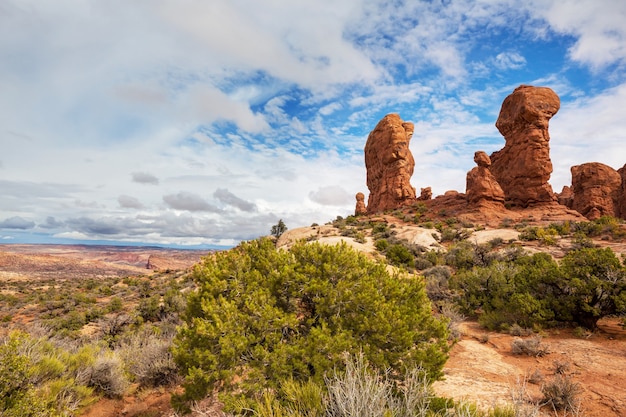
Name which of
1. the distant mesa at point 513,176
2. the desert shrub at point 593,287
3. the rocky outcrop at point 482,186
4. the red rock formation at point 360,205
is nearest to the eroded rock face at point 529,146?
the distant mesa at point 513,176

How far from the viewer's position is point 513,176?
3794 cm

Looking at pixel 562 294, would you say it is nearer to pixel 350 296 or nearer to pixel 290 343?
pixel 350 296

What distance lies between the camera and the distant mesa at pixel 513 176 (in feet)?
116

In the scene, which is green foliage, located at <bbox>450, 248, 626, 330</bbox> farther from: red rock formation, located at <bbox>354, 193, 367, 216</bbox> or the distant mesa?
red rock formation, located at <bbox>354, 193, 367, 216</bbox>

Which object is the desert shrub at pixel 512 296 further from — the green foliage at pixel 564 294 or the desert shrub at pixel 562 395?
the desert shrub at pixel 562 395

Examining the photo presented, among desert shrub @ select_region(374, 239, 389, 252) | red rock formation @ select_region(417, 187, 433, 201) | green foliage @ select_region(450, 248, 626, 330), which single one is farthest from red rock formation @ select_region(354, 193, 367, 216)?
green foliage @ select_region(450, 248, 626, 330)

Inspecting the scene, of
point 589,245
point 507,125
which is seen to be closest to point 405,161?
point 507,125

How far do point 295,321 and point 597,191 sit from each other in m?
53.3

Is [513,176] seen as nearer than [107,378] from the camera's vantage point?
No

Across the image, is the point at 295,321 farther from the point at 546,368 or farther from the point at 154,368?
the point at 546,368

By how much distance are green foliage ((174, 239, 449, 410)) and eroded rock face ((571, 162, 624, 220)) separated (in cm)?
4815

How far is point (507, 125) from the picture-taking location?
39.2m

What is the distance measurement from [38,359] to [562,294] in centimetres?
1352

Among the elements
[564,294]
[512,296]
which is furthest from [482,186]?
[512,296]
